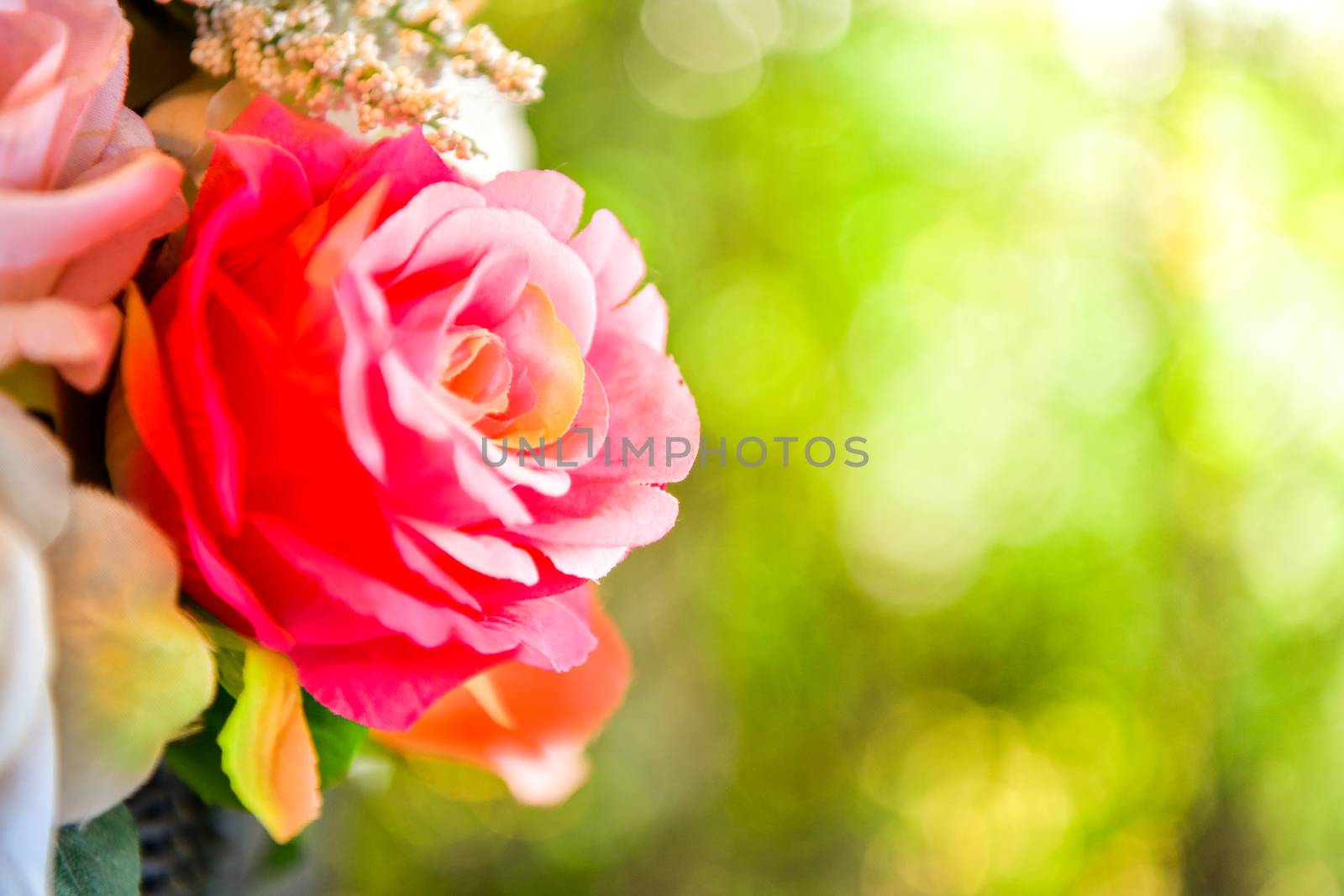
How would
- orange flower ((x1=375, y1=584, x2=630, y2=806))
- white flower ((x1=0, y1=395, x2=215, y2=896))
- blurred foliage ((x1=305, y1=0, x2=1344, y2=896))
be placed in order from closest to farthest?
white flower ((x1=0, y1=395, x2=215, y2=896)) → orange flower ((x1=375, y1=584, x2=630, y2=806)) → blurred foliage ((x1=305, y1=0, x2=1344, y2=896))

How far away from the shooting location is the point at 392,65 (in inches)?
8.3

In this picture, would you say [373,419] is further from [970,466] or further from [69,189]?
[970,466]

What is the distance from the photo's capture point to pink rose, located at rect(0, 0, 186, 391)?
5.6 inches

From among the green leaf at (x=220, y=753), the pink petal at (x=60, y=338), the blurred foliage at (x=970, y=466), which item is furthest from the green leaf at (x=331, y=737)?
the blurred foliage at (x=970, y=466)

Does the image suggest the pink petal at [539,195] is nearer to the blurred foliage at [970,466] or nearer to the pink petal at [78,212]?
the pink petal at [78,212]

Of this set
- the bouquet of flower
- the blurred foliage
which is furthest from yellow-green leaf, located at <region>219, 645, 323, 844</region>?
the blurred foliage

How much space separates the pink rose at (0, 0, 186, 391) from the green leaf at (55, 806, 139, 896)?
9 centimetres

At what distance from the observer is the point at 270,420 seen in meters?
0.16

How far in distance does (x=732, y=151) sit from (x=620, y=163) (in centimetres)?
14

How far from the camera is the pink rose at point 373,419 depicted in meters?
0.15

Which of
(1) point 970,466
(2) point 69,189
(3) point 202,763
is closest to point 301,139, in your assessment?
(2) point 69,189

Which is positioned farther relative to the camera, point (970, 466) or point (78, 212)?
point (970, 466)

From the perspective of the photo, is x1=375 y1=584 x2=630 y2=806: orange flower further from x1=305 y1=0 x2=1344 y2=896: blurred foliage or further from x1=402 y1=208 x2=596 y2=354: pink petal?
x1=305 y1=0 x2=1344 y2=896: blurred foliage

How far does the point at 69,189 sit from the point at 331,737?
0.43 feet
